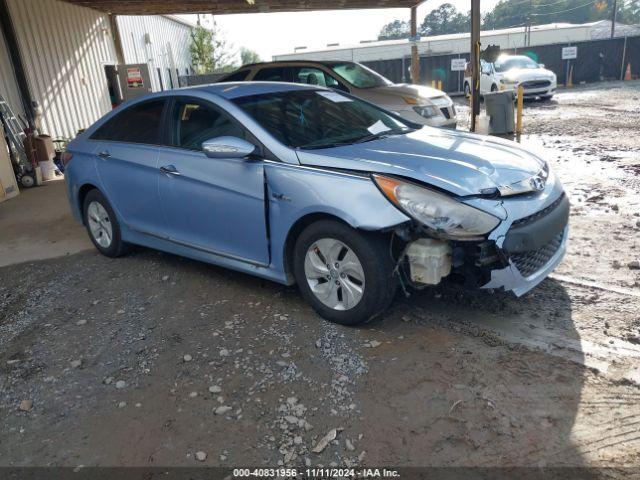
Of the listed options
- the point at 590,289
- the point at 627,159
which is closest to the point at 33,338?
the point at 590,289

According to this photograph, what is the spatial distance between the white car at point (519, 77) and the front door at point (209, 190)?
15.7 m

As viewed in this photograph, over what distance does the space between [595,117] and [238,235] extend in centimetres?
1256

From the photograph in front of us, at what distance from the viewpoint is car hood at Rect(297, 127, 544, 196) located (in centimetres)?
337

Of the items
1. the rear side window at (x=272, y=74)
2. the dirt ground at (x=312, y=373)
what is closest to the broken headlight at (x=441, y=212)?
the dirt ground at (x=312, y=373)

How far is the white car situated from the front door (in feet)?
51.5

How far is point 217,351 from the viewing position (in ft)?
11.8

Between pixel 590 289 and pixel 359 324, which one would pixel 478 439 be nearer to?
pixel 359 324

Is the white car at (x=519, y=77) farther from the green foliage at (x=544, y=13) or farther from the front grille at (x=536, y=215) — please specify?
the green foliage at (x=544, y=13)

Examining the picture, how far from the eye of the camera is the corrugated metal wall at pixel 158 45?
58.7 feet

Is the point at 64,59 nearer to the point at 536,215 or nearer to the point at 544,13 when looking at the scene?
the point at 536,215

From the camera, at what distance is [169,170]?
4.46 m

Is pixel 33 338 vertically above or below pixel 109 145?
below

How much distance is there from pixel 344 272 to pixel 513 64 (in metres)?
18.9

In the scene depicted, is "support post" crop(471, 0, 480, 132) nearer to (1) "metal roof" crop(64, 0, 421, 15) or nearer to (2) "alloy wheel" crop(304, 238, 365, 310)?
(1) "metal roof" crop(64, 0, 421, 15)
